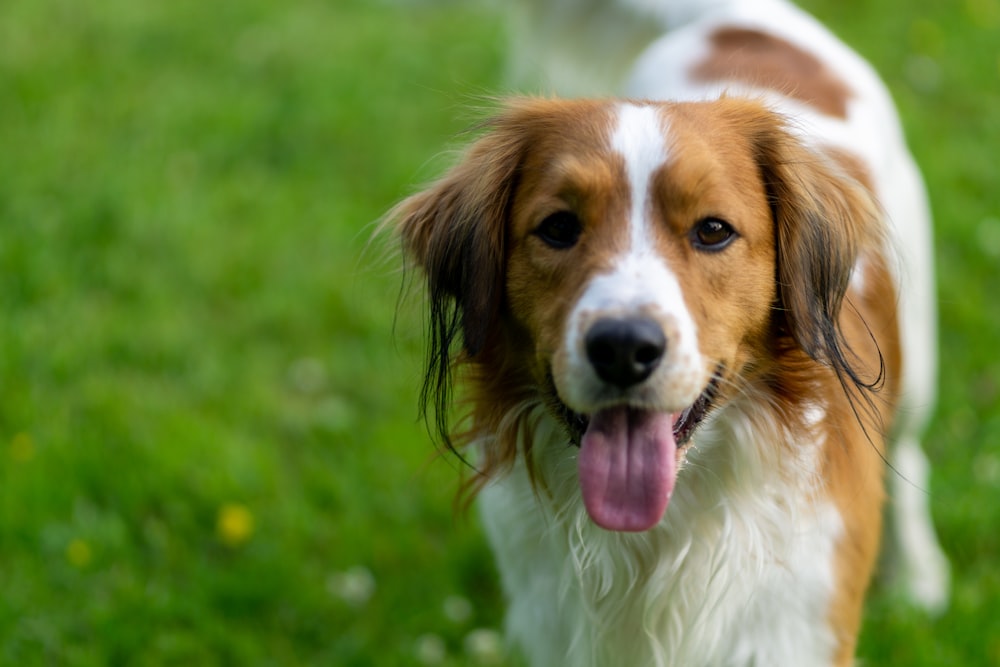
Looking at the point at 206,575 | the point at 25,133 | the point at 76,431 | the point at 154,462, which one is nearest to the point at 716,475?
the point at 206,575

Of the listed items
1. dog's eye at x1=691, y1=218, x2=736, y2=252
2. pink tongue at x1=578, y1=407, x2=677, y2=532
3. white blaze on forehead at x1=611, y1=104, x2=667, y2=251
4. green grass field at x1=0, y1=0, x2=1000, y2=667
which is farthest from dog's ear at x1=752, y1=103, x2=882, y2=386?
green grass field at x1=0, y1=0, x2=1000, y2=667

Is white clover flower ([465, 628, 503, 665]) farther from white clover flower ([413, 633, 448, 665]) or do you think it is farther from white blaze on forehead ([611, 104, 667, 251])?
white blaze on forehead ([611, 104, 667, 251])

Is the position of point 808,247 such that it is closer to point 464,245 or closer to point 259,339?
point 464,245

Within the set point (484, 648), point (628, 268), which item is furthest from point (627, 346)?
point (484, 648)

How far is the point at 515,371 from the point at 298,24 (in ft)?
16.3

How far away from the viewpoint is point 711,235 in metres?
2.56

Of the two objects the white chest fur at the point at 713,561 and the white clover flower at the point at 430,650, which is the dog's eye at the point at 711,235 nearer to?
the white chest fur at the point at 713,561

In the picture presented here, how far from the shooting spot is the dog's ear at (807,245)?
2.69 meters

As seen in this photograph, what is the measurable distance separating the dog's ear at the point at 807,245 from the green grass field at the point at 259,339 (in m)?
0.99

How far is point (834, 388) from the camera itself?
9.33ft

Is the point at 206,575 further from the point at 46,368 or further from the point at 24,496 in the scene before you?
the point at 46,368

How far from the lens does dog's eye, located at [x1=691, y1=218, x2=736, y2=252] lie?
2.54 meters

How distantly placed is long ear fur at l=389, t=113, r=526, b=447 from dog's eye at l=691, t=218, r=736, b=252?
18.3 inches

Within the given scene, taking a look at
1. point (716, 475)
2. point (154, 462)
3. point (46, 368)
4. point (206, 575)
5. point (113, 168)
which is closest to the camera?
point (716, 475)
